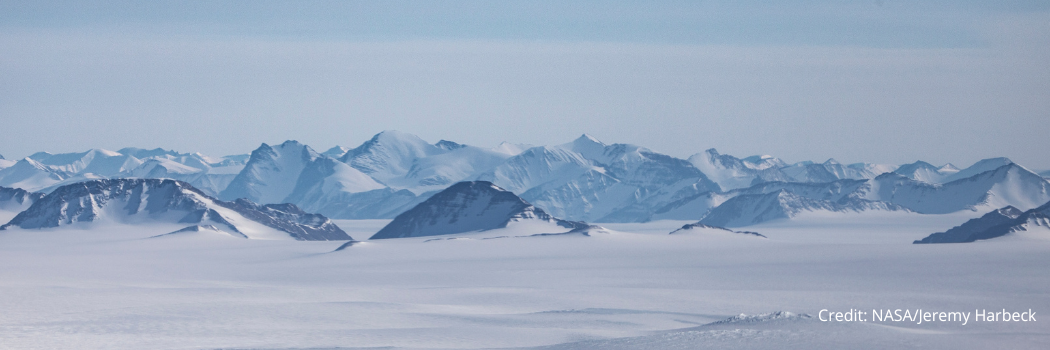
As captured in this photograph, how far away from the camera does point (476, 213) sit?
623 ft

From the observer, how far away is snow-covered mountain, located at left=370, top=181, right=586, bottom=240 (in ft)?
600

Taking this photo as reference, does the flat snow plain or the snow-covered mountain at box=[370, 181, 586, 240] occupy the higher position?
the snow-covered mountain at box=[370, 181, 586, 240]

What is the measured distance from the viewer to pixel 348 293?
73125 millimetres

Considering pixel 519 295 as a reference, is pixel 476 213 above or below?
above

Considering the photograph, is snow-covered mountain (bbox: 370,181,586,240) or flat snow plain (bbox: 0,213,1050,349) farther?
snow-covered mountain (bbox: 370,181,586,240)

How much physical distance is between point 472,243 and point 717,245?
30.1 meters

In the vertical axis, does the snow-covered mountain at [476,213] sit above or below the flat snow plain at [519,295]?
above

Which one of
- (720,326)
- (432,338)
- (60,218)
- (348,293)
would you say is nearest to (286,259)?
(348,293)

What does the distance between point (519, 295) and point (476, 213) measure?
397 ft

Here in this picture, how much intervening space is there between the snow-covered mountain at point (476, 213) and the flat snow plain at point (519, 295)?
171 feet

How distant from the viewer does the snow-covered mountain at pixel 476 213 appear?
600 ft

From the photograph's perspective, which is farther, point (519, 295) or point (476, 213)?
point (476, 213)

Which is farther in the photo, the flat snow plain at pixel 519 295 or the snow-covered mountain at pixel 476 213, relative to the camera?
the snow-covered mountain at pixel 476 213

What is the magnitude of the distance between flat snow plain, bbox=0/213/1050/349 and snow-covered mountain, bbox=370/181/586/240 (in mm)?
52270
